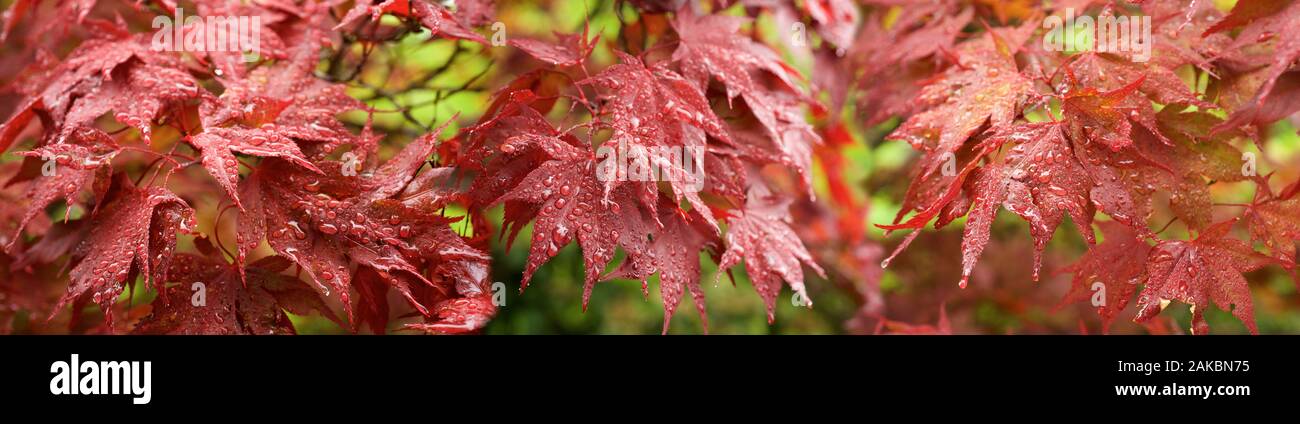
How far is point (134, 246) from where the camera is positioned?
1170 mm

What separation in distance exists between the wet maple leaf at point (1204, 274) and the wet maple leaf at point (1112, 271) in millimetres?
51

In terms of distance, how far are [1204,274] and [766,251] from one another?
2.05ft

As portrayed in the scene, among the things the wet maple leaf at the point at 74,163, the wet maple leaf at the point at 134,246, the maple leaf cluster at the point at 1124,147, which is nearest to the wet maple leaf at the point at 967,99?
the maple leaf cluster at the point at 1124,147

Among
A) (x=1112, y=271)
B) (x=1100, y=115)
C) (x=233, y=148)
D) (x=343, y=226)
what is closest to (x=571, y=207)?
(x=343, y=226)

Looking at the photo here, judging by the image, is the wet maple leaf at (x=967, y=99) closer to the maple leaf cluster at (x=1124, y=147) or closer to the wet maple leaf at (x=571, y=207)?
the maple leaf cluster at (x=1124, y=147)

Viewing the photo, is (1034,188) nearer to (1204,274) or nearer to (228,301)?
(1204,274)

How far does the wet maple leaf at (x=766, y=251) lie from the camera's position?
137cm

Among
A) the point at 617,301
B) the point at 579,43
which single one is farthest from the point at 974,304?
the point at 579,43

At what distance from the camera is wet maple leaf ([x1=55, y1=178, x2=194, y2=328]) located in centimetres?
115

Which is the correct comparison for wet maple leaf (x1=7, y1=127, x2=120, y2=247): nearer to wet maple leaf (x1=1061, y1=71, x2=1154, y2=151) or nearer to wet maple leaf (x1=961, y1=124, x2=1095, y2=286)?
wet maple leaf (x1=961, y1=124, x2=1095, y2=286)

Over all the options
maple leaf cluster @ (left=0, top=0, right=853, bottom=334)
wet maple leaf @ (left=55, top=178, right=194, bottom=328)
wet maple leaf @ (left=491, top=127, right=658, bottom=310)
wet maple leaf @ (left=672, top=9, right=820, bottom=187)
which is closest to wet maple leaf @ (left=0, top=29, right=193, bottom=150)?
maple leaf cluster @ (left=0, top=0, right=853, bottom=334)

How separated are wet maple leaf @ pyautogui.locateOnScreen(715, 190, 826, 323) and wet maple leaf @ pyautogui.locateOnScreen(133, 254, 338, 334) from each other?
62 cm

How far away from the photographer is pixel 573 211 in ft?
3.87
